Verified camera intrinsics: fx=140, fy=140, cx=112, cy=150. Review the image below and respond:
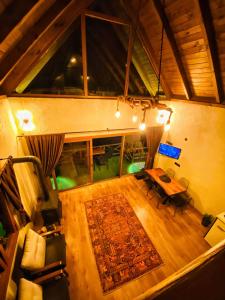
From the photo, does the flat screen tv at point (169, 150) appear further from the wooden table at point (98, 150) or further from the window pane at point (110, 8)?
the window pane at point (110, 8)

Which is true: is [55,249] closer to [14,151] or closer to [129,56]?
[14,151]

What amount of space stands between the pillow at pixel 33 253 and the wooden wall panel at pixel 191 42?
5.33 meters

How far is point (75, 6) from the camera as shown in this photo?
3193 millimetres

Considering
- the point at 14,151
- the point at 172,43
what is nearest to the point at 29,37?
the point at 14,151

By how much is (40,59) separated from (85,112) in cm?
167

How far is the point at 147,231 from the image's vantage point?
3969 mm

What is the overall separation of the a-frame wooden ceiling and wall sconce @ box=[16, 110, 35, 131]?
1.81ft

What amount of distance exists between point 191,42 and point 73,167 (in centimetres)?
570

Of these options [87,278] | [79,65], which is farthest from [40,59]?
[87,278]

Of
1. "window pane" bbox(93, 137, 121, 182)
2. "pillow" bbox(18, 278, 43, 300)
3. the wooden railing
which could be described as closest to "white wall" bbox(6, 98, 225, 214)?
"window pane" bbox(93, 137, 121, 182)

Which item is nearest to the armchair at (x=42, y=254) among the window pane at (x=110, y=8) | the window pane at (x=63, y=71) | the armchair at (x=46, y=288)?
the armchair at (x=46, y=288)

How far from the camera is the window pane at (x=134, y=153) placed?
587 cm

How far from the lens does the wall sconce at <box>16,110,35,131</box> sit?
11.6 ft

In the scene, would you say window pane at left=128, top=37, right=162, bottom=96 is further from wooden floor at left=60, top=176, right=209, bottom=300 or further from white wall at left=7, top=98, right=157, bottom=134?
wooden floor at left=60, top=176, right=209, bottom=300
